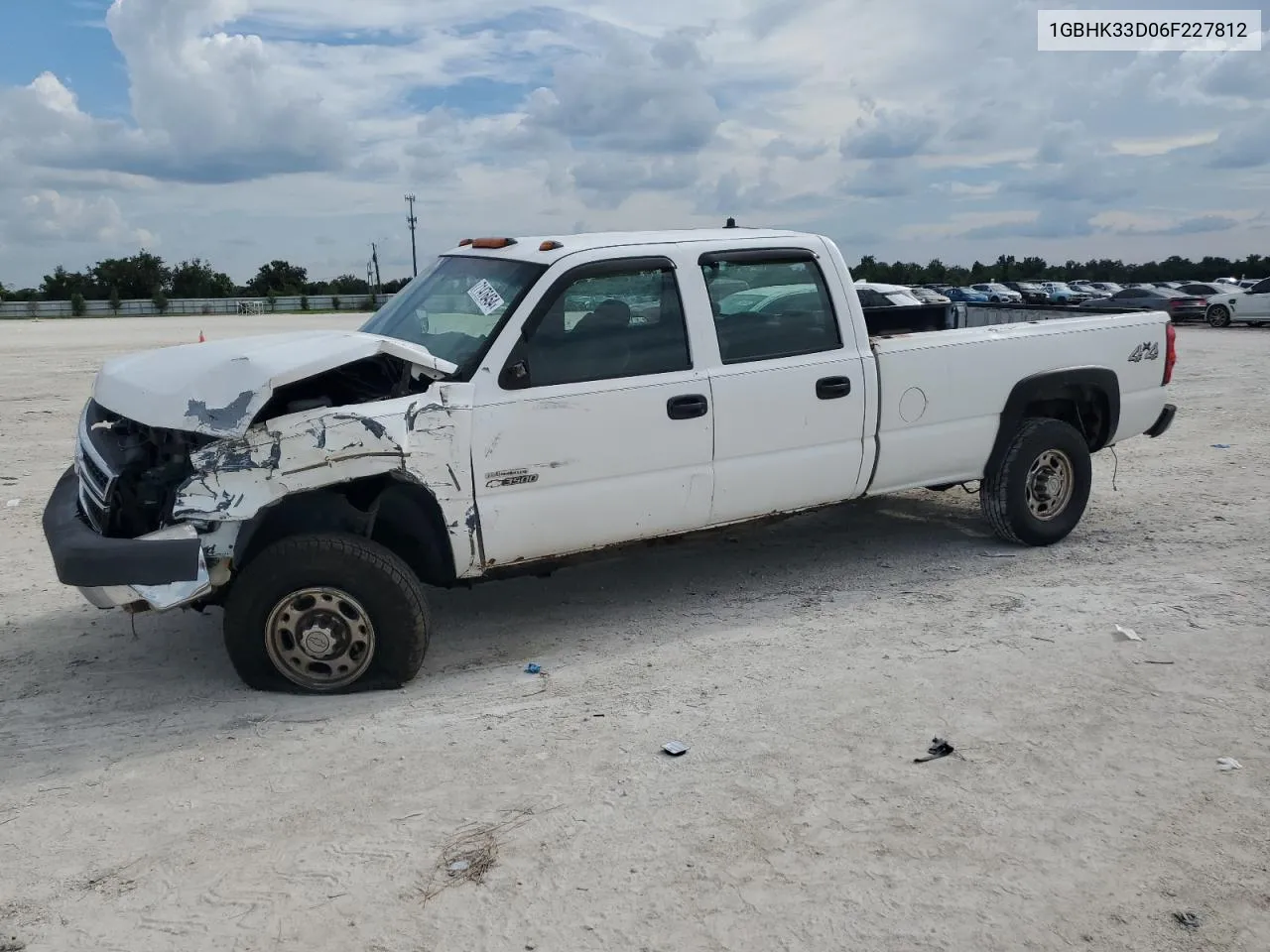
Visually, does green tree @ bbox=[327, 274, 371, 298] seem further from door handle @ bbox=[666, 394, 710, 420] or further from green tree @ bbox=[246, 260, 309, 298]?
door handle @ bbox=[666, 394, 710, 420]

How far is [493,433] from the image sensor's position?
16.1 feet

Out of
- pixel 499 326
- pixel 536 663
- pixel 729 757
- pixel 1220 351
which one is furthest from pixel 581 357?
pixel 1220 351

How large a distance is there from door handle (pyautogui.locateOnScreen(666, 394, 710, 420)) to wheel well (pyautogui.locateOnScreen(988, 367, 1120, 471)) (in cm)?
219

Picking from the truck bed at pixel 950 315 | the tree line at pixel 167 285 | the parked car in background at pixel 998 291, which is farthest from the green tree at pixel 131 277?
the truck bed at pixel 950 315

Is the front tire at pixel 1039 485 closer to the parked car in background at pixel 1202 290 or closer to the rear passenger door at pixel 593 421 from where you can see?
the rear passenger door at pixel 593 421

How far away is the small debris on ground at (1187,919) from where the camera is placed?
311 cm

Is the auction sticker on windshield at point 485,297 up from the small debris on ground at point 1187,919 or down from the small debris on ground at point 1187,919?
up

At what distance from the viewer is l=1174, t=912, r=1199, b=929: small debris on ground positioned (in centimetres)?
311

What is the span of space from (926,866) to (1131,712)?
1.56 meters

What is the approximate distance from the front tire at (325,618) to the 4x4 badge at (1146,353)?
485cm

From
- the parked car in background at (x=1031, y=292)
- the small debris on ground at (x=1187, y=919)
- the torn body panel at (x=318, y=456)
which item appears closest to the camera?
the small debris on ground at (x=1187, y=919)

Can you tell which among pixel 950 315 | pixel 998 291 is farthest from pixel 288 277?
pixel 950 315

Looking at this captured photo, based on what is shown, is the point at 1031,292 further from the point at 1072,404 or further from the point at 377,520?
the point at 377,520

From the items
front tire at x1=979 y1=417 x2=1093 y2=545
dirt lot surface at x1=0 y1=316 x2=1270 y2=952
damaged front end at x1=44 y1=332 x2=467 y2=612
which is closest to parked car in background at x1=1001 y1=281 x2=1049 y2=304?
front tire at x1=979 y1=417 x2=1093 y2=545
